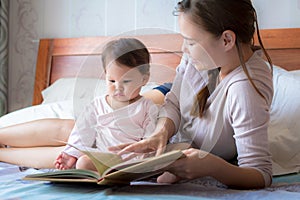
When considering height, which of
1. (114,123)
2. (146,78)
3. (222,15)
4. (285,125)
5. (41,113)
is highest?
(222,15)

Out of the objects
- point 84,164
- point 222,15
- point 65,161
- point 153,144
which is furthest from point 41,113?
point 222,15

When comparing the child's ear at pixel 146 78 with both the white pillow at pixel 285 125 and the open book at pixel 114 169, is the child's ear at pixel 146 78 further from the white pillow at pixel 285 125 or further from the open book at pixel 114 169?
the white pillow at pixel 285 125

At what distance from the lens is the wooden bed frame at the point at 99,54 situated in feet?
3.49

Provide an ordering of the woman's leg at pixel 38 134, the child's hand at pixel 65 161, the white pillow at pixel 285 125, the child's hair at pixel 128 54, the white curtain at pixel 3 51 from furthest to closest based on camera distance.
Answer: the white curtain at pixel 3 51
the woman's leg at pixel 38 134
the white pillow at pixel 285 125
the child's hand at pixel 65 161
the child's hair at pixel 128 54

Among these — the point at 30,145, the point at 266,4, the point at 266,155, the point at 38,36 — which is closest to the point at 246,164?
the point at 266,155

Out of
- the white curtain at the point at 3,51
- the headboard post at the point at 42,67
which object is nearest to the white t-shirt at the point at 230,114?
the headboard post at the point at 42,67

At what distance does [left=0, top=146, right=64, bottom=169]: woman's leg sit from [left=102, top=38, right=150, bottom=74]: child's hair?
0.47m

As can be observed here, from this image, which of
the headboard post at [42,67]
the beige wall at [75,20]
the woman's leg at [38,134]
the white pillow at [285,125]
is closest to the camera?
the white pillow at [285,125]

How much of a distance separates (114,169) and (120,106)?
196 mm

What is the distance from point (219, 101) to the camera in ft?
3.77

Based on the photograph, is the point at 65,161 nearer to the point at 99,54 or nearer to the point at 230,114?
the point at 99,54

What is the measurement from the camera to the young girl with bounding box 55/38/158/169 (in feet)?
3.34

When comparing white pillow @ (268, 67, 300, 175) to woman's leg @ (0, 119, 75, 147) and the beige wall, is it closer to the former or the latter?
the beige wall

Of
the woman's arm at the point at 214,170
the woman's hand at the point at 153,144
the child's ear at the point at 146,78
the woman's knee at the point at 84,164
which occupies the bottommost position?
the woman's knee at the point at 84,164
